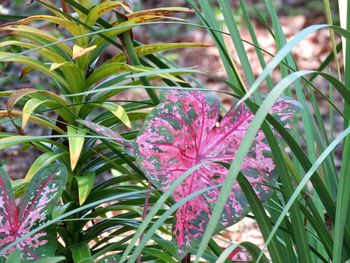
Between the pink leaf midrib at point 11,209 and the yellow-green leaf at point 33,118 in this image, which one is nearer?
the pink leaf midrib at point 11,209

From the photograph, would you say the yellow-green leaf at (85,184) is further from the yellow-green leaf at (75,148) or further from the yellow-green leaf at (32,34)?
the yellow-green leaf at (32,34)

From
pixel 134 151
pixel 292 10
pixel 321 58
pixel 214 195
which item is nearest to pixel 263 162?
pixel 214 195

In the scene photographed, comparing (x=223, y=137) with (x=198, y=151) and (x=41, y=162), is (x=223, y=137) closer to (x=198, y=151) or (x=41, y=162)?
(x=198, y=151)

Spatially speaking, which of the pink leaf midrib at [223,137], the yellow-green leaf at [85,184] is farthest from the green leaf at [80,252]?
the pink leaf midrib at [223,137]

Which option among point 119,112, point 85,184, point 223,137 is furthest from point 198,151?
point 85,184

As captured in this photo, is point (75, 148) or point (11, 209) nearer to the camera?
point (11, 209)

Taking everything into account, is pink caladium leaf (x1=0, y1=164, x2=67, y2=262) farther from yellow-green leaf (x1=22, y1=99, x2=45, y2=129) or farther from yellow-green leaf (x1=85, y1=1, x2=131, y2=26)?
yellow-green leaf (x1=85, y1=1, x2=131, y2=26)
